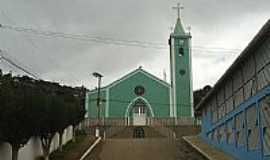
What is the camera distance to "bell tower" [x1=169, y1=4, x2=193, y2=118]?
176 feet

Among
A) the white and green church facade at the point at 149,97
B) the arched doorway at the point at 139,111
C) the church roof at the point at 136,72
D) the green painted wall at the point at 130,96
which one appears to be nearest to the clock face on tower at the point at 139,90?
the white and green church facade at the point at 149,97

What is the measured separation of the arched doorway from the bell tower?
2949 millimetres

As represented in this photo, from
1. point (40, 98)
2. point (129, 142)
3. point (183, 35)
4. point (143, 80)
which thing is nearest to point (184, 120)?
point (143, 80)

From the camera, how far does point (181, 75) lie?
180ft

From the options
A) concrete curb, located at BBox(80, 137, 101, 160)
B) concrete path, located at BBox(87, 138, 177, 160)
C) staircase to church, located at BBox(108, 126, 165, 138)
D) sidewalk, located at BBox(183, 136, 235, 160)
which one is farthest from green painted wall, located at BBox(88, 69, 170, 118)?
sidewalk, located at BBox(183, 136, 235, 160)

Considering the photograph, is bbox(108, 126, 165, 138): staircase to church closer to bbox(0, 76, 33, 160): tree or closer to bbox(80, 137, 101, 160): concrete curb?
bbox(80, 137, 101, 160): concrete curb

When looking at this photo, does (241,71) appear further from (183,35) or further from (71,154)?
(183,35)

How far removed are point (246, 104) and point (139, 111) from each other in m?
32.5

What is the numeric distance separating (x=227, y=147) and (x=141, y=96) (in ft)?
90.7

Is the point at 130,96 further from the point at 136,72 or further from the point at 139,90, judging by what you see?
the point at 136,72

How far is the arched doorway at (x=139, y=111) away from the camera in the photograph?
2126 inches

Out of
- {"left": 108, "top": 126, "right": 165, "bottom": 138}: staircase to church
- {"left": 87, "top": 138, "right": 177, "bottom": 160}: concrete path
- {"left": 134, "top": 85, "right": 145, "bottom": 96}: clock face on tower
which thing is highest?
{"left": 134, "top": 85, "right": 145, "bottom": 96}: clock face on tower

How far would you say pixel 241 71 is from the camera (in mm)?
23422

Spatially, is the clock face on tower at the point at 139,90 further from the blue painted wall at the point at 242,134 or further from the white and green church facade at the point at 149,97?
the blue painted wall at the point at 242,134
